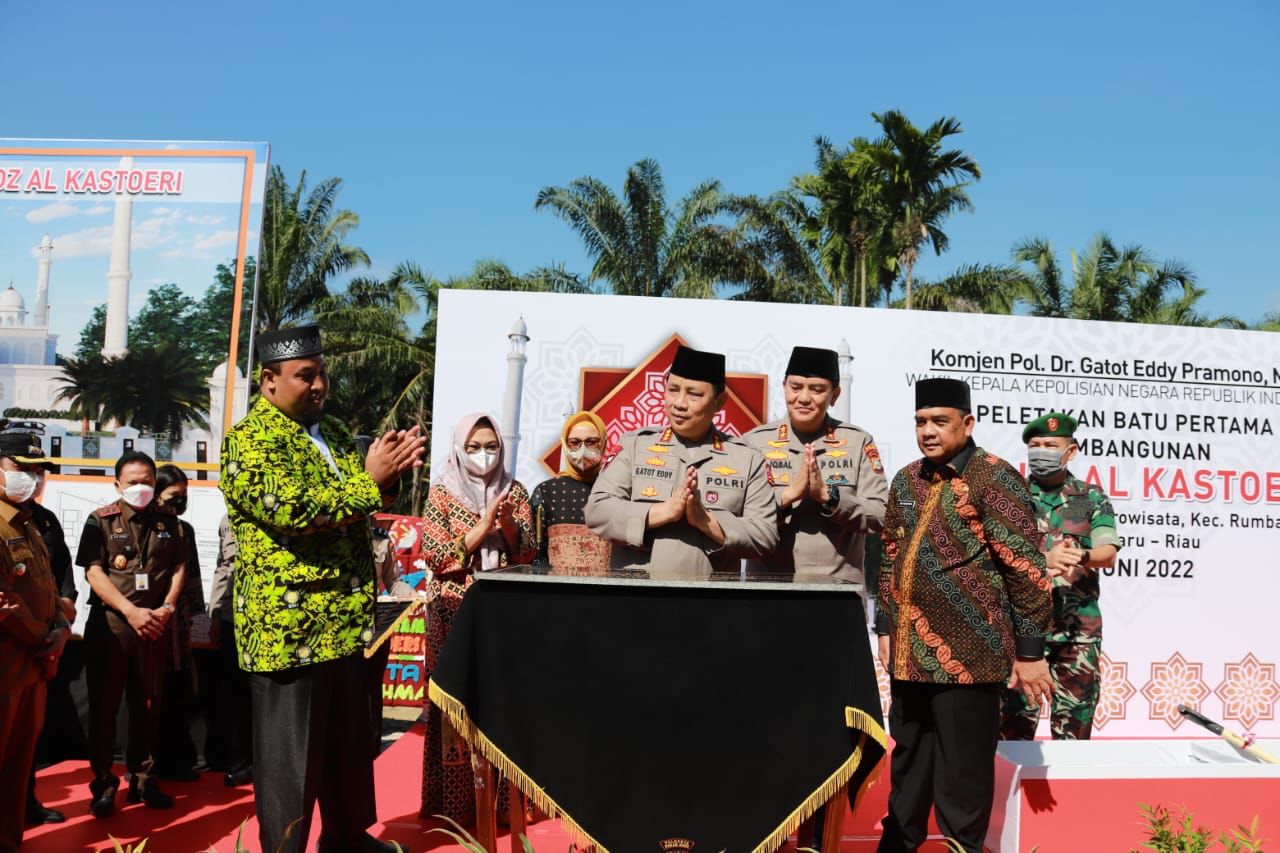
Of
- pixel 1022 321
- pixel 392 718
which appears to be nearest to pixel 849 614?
pixel 1022 321

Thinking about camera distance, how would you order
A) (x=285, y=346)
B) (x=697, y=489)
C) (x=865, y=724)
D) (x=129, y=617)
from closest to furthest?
(x=865, y=724) < (x=285, y=346) < (x=697, y=489) < (x=129, y=617)

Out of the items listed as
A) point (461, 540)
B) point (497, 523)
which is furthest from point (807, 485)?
point (461, 540)

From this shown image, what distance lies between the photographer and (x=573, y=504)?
15.0ft

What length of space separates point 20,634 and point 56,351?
Result: 335 cm

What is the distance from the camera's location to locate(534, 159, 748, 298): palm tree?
Answer: 62.8ft

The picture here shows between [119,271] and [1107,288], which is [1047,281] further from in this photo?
[119,271]

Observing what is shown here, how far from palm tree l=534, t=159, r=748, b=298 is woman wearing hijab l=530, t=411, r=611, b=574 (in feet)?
47.7

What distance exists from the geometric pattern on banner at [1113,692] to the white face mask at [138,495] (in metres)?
5.29

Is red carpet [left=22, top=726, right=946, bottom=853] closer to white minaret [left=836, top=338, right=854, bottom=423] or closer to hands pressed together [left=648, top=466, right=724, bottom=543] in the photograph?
hands pressed together [left=648, top=466, right=724, bottom=543]

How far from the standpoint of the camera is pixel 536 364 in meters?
5.73

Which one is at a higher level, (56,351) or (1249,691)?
(56,351)

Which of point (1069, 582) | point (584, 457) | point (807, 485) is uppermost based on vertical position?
point (584, 457)

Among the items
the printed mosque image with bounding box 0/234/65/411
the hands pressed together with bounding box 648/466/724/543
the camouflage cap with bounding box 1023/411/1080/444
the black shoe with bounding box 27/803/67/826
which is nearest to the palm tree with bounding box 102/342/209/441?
the printed mosque image with bounding box 0/234/65/411

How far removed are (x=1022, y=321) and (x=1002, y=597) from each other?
330 centimetres
